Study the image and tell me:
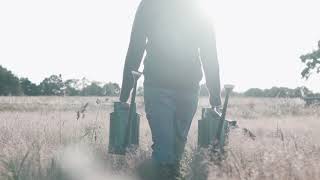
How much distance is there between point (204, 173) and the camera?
19.2ft

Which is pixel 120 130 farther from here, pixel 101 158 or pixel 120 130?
pixel 101 158

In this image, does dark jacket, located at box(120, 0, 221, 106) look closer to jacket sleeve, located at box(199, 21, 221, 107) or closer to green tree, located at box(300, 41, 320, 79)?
jacket sleeve, located at box(199, 21, 221, 107)

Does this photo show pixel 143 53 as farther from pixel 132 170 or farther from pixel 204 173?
pixel 204 173

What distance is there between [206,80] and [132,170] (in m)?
1.13

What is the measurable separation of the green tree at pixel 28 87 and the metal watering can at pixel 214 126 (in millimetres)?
60986

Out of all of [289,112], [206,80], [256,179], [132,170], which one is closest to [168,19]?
[206,80]

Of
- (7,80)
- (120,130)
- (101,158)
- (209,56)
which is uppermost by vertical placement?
(7,80)

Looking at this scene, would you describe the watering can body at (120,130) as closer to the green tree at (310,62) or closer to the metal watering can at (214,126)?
the metal watering can at (214,126)

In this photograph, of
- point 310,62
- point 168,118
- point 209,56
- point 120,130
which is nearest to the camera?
point 168,118

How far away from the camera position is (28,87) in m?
72.5

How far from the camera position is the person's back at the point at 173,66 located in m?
6.57

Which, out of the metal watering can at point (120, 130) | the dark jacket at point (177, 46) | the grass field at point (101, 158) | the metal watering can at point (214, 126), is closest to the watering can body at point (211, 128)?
the metal watering can at point (214, 126)

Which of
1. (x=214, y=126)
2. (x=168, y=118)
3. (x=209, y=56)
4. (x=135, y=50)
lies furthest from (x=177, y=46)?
(x=214, y=126)

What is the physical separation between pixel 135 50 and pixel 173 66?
1.64 ft
